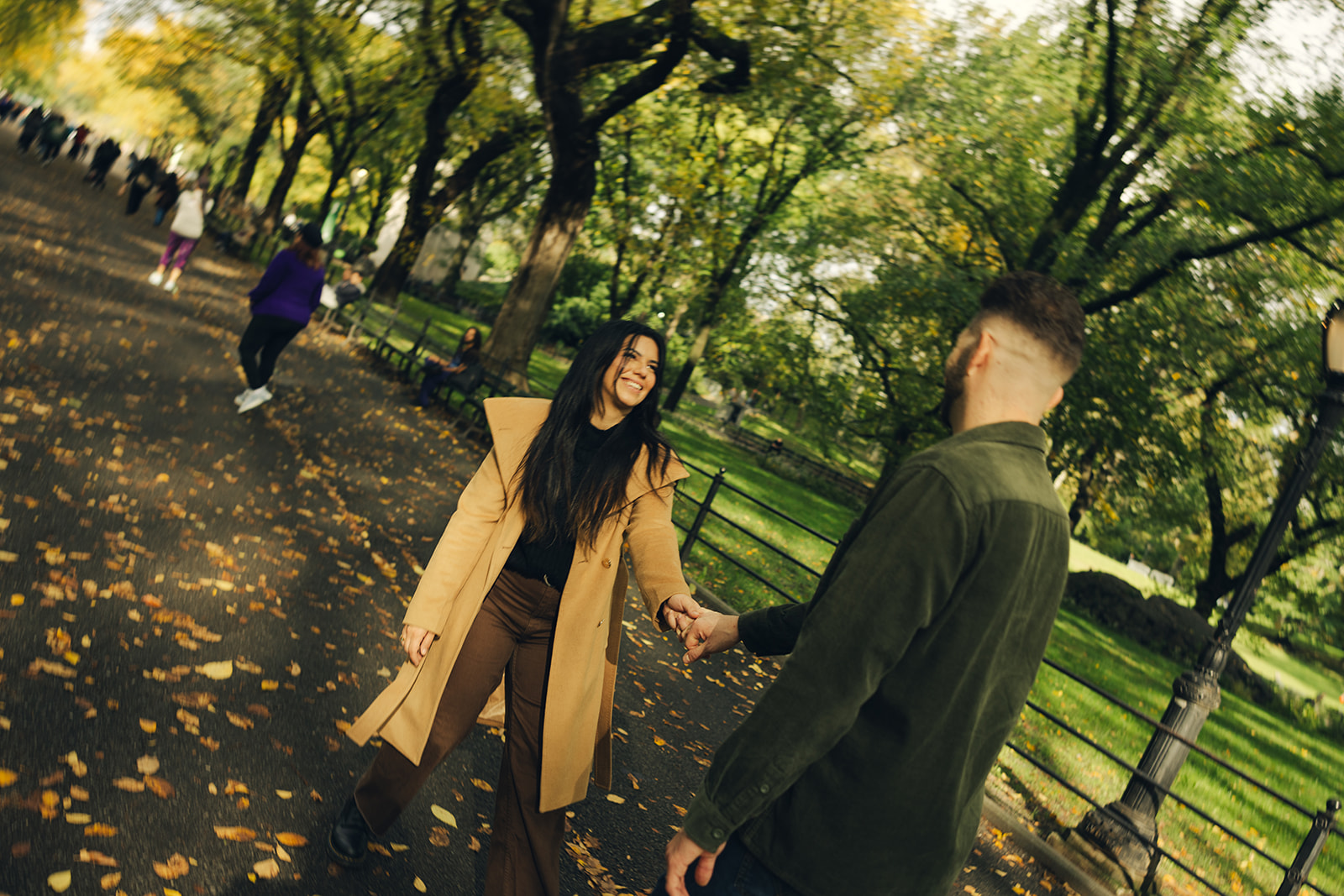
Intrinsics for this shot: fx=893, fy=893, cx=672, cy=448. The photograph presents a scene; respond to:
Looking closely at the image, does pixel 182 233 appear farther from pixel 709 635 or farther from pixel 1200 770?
pixel 1200 770

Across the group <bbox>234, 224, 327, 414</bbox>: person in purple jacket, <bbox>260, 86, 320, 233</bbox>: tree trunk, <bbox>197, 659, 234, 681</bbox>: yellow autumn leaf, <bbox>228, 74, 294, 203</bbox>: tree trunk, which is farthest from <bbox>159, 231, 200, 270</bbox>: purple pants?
<bbox>260, 86, 320, 233</bbox>: tree trunk

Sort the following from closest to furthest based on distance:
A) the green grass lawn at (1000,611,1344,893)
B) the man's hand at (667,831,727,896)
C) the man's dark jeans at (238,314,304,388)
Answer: the man's hand at (667,831,727,896) < the green grass lawn at (1000,611,1344,893) < the man's dark jeans at (238,314,304,388)

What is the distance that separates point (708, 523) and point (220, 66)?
31.7 metres

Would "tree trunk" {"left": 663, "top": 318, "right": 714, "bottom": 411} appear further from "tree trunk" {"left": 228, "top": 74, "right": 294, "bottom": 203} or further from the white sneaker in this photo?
the white sneaker

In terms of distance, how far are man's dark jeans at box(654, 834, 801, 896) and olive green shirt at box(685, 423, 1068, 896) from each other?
0.12 ft

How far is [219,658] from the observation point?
4.66 meters

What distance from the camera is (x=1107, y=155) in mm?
14055

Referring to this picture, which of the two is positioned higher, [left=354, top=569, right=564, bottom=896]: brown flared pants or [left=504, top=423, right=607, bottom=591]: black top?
→ [left=504, top=423, right=607, bottom=591]: black top

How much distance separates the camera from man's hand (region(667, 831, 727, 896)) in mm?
1768

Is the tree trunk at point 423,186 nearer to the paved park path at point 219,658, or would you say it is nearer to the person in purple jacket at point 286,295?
the paved park path at point 219,658

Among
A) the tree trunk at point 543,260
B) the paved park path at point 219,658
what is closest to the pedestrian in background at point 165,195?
the paved park path at point 219,658

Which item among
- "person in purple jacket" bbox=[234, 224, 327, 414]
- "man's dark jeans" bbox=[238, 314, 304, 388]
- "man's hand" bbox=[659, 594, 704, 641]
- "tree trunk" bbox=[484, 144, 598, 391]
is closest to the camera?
"man's hand" bbox=[659, 594, 704, 641]

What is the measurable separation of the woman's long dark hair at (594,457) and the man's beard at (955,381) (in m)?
1.44

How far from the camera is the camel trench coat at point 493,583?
119 inches
